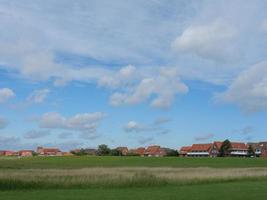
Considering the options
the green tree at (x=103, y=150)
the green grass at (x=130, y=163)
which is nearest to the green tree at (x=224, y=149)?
the green tree at (x=103, y=150)

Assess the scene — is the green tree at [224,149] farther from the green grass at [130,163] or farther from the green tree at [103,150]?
the green grass at [130,163]

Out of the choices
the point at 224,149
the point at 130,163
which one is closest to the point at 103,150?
the point at 224,149

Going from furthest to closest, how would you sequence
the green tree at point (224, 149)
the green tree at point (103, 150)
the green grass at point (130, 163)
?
the green tree at point (103, 150) < the green tree at point (224, 149) < the green grass at point (130, 163)

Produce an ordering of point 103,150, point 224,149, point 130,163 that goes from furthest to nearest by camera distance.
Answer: point 103,150, point 224,149, point 130,163

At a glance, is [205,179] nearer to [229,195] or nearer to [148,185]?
[148,185]

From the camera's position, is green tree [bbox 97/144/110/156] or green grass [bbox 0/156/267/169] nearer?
green grass [bbox 0/156/267/169]

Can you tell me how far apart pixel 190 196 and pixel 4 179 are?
15.0 m

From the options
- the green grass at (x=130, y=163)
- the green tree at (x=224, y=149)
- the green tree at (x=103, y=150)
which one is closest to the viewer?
the green grass at (x=130, y=163)

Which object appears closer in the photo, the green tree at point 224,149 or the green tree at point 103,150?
the green tree at point 224,149

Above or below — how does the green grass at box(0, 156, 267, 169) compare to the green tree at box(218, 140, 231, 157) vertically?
→ below

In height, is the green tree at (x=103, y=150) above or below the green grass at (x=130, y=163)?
above

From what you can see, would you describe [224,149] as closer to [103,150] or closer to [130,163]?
[103,150]

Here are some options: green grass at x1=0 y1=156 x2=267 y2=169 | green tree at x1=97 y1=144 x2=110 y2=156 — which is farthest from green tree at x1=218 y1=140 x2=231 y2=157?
green grass at x1=0 y1=156 x2=267 y2=169

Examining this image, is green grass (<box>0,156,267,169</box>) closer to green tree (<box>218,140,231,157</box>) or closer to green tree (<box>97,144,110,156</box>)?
green tree (<box>218,140,231,157</box>)
